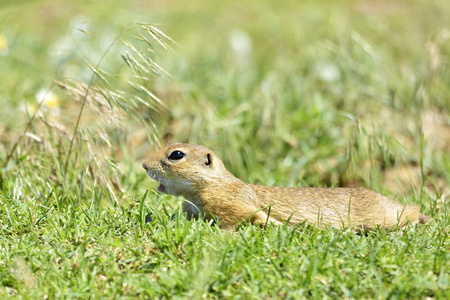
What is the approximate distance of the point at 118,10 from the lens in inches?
418

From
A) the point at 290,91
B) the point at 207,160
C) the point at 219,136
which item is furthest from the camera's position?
the point at 290,91

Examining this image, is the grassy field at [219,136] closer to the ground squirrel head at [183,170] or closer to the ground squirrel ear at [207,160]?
the ground squirrel head at [183,170]

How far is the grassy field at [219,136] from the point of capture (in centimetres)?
336

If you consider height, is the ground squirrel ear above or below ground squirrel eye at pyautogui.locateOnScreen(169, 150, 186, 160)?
below

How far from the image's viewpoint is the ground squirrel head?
4.26 meters

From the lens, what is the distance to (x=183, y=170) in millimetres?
4250

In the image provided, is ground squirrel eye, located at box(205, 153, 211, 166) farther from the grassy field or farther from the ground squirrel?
the grassy field

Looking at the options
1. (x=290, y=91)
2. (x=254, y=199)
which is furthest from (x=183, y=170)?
(x=290, y=91)

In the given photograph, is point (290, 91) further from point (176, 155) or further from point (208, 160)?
point (176, 155)

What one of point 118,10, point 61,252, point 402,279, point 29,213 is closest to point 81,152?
point 29,213

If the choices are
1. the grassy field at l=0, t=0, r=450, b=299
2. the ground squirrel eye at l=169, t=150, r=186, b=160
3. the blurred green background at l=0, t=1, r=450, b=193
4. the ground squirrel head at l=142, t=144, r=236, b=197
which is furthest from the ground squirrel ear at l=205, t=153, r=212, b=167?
the blurred green background at l=0, t=1, r=450, b=193

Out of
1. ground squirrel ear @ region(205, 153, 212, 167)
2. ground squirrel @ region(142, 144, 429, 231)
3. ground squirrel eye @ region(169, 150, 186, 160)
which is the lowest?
ground squirrel @ region(142, 144, 429, 231)

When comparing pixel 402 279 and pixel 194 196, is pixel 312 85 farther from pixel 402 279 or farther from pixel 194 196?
pixel 402 279

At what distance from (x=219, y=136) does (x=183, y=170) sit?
102 inches
